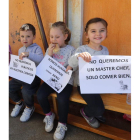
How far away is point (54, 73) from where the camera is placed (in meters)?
1.23

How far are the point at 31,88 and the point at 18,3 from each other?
1.42 m

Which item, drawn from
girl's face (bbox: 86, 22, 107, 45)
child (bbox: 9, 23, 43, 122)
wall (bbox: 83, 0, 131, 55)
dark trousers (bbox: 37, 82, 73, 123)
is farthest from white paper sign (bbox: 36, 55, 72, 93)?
wall (bbox: 83, 0, 131, 55)

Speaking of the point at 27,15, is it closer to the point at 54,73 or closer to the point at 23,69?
the point at 23,69

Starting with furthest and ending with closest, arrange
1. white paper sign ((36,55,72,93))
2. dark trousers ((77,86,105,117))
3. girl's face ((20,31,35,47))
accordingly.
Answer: girl's face ((20,31,35,47)) → white paper sign ((36,55,72,93)) → dark trousers ((77,86,105,117))

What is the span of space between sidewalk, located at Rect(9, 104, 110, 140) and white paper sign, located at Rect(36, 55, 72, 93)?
1.53ft

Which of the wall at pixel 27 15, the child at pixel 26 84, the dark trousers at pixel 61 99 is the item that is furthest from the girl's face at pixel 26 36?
the dark trousers at pixel 61 99

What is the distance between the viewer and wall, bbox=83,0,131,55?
4.47 feet

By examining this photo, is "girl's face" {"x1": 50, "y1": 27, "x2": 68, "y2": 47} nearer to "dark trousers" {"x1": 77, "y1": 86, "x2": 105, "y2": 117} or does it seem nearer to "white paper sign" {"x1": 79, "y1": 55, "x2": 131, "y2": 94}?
"white paper sign" {"x1": 79, "y1": 55, "x2": 131, "y2": 94}

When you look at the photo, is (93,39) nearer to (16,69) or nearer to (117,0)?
(117,0)

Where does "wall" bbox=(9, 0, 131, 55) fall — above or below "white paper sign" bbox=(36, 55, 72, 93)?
above

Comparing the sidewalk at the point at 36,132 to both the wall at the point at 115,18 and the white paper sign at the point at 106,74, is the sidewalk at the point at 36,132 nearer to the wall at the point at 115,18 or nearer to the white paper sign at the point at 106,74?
the white paper sign at the point at 106,74

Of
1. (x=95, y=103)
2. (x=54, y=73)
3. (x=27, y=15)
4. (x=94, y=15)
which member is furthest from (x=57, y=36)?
(x=27, y=15)

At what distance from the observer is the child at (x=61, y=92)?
122 cm

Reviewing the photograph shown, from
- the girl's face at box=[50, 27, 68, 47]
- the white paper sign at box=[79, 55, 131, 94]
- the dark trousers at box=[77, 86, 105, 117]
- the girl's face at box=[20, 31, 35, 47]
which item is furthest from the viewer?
the girl's face at box=[20, 31, 35, 47]
